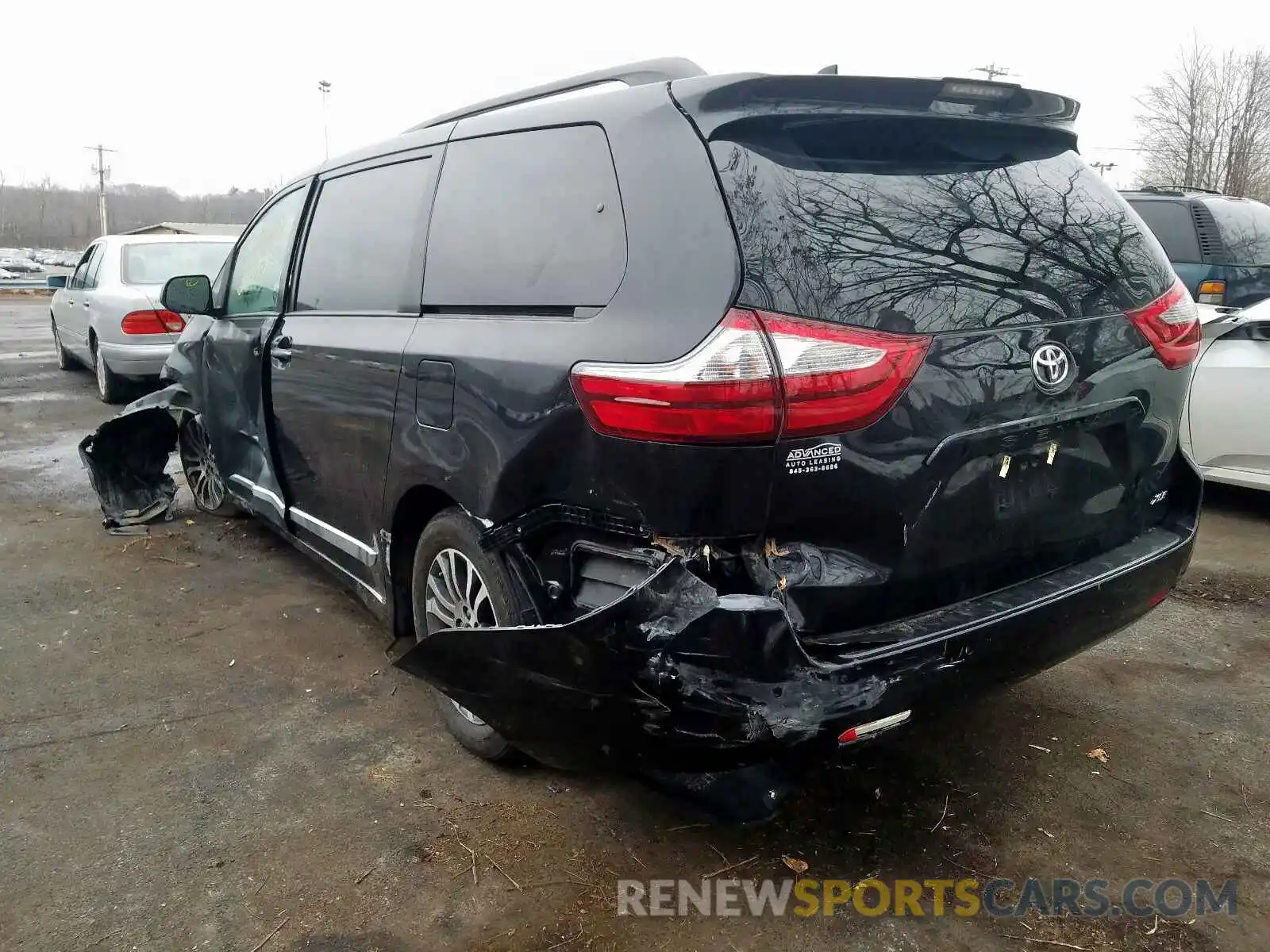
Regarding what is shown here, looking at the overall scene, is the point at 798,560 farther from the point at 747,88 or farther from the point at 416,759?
the point at 416,759

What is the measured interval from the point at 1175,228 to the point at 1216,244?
35cm

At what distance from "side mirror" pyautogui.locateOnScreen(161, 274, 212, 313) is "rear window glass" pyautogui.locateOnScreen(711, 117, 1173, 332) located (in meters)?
3.40

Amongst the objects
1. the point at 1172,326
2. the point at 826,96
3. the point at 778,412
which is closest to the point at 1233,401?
the point at 1172,326

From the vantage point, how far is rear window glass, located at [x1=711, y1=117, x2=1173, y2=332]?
204 cm

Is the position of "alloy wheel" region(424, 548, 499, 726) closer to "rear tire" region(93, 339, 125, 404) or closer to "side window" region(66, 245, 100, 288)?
"rear tire" region(93, 339, 125, 404)

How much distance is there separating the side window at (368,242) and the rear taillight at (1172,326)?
6.90ft

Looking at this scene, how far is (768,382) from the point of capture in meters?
1.94

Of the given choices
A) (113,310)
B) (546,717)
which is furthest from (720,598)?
(113,310)

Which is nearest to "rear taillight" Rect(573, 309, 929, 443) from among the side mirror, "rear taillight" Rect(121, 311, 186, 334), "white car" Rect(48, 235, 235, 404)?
the side mirror

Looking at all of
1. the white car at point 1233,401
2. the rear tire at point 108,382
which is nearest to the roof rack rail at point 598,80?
the white car at point 1233,401

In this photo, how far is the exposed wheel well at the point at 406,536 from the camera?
292cm

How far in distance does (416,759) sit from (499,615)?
0.82 m

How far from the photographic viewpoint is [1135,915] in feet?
7.53

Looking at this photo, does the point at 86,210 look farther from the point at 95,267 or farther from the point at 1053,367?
the point at 1053,367
